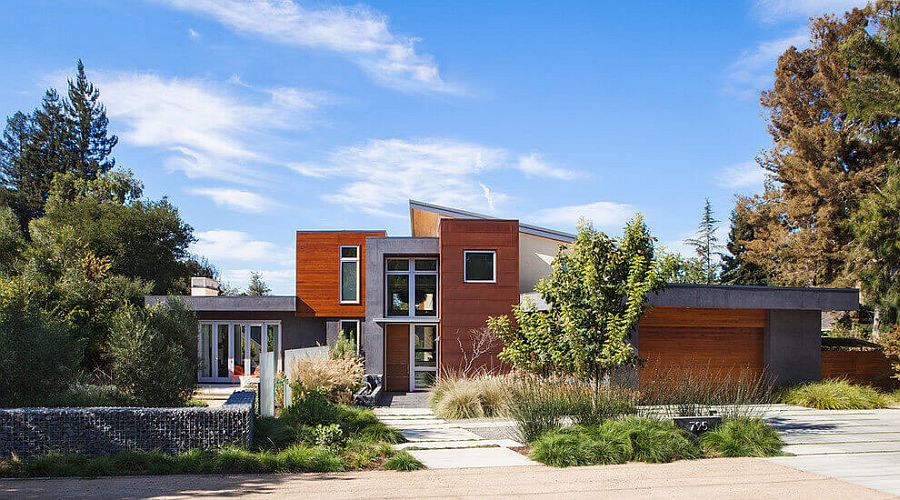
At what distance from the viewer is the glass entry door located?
19.6 meters

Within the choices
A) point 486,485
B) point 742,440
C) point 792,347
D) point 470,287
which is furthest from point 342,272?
point 486,485

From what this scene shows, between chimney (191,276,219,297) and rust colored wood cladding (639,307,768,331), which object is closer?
rust colored wood cladding (639,307,768,331)

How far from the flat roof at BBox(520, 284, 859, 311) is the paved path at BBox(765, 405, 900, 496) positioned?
2373mm

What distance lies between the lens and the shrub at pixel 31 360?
33.3 ft

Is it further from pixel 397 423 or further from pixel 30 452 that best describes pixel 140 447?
pixel 397 423

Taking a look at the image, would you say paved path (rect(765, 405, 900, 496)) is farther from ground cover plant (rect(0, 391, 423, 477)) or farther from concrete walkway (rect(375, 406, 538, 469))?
ground cover plant (rect(0, 391, 423, 477))

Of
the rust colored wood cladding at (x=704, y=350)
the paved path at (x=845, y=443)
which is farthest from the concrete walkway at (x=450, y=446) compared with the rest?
the rust colored wood cladding at (x=704, y=350)

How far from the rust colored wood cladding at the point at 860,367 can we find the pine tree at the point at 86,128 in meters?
38.3

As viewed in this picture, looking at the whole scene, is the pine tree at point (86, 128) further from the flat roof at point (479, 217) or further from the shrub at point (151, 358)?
the shrub at point (151, 358)

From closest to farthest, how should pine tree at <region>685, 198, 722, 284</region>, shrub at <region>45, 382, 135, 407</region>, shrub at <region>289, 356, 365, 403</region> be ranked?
shrub at <region>45, 382, 135, 407</region> < shrub at <region>289, 356, 365, 403</region> < pine tree at <region>685, 198, 722, 284</region>

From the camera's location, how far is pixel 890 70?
1825cm

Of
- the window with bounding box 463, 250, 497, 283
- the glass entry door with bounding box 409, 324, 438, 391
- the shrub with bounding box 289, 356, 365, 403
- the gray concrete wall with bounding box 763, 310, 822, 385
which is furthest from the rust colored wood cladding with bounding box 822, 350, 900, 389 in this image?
the shrub with bounding box 289, 356, 365, 403

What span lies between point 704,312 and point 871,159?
47.1ft

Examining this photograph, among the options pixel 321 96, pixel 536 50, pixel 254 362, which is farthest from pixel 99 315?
pixel 536 50
